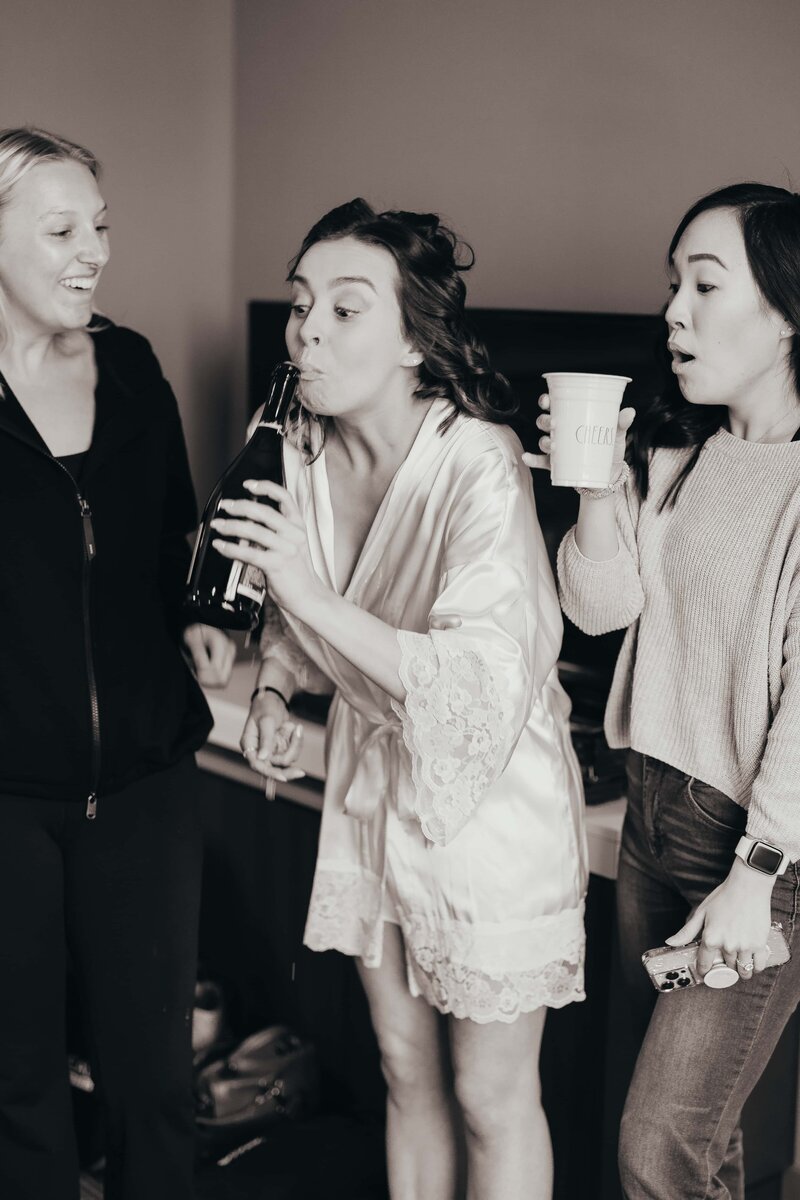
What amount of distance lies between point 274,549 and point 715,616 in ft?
1.55

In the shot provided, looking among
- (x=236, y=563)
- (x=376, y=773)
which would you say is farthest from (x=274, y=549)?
(x=376, y=773)

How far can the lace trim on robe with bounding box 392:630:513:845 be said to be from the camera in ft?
4.21

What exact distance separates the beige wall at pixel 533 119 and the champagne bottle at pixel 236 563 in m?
0.84

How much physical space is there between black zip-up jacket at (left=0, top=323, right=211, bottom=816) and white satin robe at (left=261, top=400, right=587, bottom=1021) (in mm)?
194

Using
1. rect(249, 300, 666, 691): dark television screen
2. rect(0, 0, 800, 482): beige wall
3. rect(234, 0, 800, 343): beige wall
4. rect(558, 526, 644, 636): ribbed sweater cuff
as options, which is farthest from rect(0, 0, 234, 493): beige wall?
rect(558, 526, 644, 636): ribbed sweater cuff

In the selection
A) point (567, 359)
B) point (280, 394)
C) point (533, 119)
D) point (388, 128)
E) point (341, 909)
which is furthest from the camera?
point (388, 128)

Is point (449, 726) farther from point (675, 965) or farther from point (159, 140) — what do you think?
point (159, 140)

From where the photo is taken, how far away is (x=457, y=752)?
1312 millimetres

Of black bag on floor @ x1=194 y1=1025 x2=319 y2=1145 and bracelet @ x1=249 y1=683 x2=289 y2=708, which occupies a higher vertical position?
bracelet @ x1=249 y1=683 x2=289 y2=708

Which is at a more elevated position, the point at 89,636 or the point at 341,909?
the point at 89,636

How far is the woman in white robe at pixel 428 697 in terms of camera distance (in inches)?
51.2

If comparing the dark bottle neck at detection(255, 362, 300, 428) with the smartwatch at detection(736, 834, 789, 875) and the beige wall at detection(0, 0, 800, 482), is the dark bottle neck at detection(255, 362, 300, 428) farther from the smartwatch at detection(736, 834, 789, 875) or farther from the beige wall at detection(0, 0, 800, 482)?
the beige wall at detection(0, 0, 800, 482)

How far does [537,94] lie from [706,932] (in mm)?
1529

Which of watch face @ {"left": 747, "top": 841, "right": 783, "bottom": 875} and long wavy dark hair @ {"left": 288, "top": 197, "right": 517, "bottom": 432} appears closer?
watch face @ {"left": 747, "top": 841, "right": 783, "bottom": 875}
